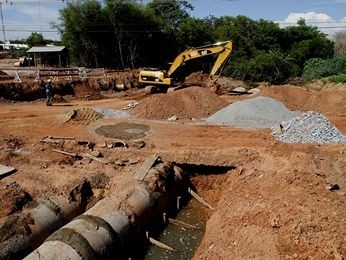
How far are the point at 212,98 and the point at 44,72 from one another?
1509 centimetres

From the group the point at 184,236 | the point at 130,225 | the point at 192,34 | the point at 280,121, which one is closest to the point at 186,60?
the point at 280,121

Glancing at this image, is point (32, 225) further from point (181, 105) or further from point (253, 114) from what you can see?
point (181, 105)

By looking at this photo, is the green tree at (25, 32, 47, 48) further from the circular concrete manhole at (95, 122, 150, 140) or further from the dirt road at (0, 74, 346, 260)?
the circular concrete manhole at (95, 122, 150, 140)

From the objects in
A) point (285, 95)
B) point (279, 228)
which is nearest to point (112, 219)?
point (279, 228)

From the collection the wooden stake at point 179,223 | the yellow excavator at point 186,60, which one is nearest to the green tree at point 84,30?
the yellow excavator at point 186,60

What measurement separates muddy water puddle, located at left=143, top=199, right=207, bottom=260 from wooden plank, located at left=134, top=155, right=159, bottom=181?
181cm

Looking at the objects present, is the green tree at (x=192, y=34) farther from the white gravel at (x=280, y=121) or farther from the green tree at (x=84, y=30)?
the white gravel at (x=280, y=121)

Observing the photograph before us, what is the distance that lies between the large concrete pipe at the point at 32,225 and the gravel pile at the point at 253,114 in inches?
411

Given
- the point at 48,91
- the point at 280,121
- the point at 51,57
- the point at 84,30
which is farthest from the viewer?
the point at 51,57

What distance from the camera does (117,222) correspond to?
1012 centimetres

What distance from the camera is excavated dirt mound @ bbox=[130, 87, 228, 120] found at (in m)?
21.2

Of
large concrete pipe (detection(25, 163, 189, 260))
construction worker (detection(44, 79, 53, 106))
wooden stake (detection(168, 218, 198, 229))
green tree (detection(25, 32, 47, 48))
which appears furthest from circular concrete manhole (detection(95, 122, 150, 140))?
green tree (detection(25, 32, 47, 48))

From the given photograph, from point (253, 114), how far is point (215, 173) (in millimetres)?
5877

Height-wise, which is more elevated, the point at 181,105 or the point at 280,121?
the point at 181,105
